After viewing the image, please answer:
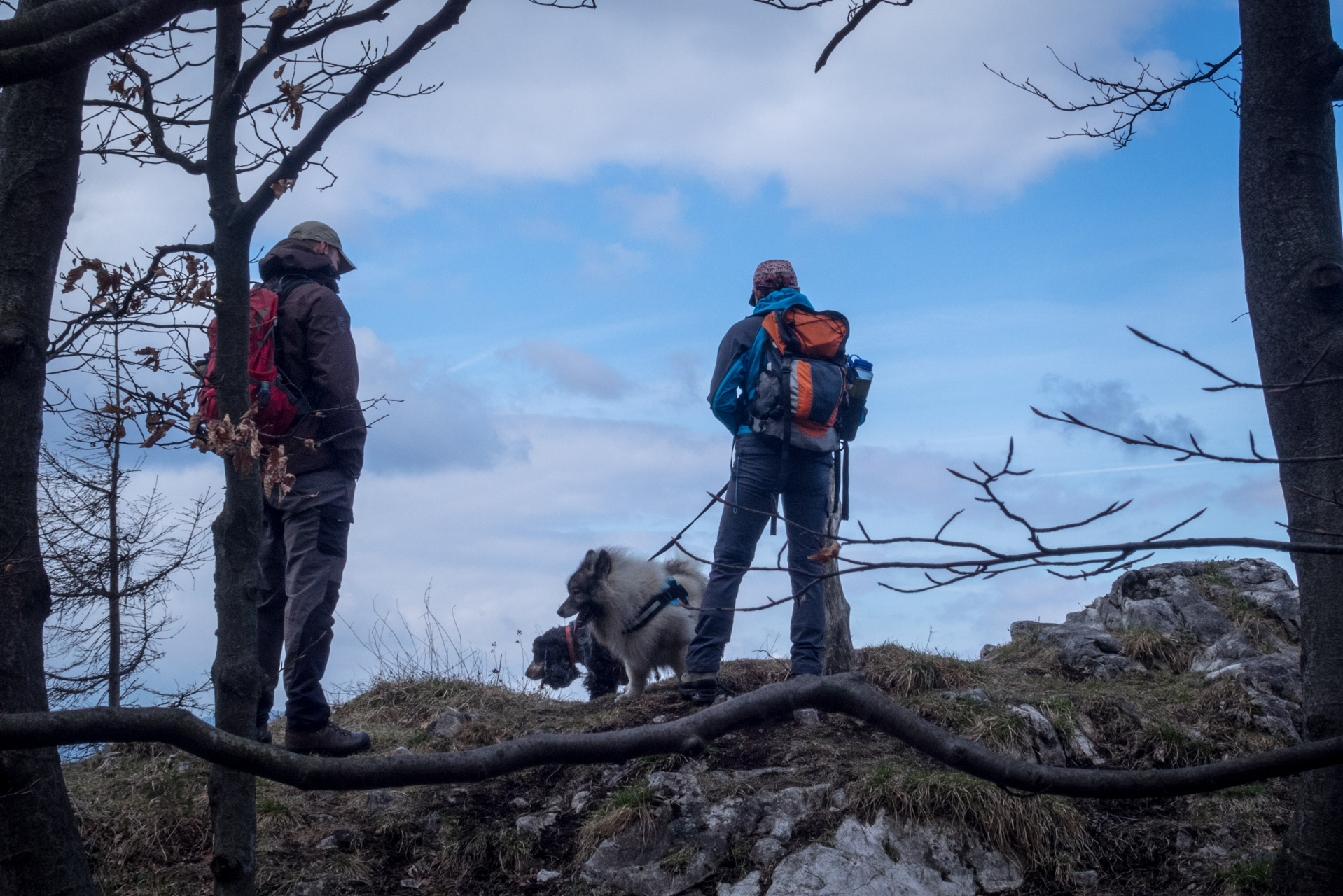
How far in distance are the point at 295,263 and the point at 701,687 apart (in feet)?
11.0

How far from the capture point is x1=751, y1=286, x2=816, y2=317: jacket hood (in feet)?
19.9

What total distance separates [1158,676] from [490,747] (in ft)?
21.2

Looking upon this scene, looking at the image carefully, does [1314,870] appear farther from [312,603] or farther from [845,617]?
[312,603]

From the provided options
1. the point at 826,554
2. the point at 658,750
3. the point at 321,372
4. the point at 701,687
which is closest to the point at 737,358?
the point at 701,687

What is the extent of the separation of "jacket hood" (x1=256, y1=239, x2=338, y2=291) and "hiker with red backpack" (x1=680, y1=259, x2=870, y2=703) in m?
2.29

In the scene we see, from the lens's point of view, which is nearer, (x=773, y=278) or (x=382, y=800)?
(x=382, y=800)

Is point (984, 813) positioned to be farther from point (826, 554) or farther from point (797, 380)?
point (826, 554)

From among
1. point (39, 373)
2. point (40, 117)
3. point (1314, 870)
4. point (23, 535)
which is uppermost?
point (40, 117)

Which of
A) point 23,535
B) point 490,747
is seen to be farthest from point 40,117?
point 490,747

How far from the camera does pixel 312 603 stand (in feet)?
16.6

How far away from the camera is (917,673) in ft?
21.9

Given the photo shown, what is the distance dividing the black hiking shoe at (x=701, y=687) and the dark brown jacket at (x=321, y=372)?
234 cm

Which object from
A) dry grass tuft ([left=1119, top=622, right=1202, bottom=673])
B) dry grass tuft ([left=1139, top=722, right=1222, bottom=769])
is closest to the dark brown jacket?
dry grass tuft ([left=1139, top=722, right=1222, bottom=769])

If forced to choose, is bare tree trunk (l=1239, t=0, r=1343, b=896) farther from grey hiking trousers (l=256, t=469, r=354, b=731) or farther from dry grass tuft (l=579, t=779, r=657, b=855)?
grey hiking trousers (l=256, t=469, r=354, b=731)
